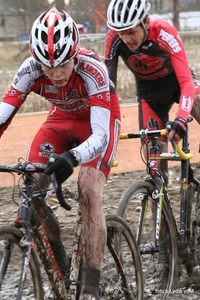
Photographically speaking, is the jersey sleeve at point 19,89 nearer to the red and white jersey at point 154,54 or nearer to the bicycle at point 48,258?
the bicycle at point 48,258

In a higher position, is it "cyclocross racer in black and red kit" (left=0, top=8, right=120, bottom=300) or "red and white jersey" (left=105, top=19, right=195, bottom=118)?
"red and white jersey" (left=105, top=19, right=195, bottom=118)

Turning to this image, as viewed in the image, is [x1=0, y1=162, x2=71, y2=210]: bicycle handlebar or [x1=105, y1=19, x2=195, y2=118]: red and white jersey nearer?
[x1=0, y1=162, x2=71, y2=210]: bicycle handlebar

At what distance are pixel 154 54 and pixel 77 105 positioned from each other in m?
1.44

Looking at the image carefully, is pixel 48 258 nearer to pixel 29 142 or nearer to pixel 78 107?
pixel 78 107

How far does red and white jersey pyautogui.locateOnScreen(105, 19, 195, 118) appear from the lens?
18.2 ft

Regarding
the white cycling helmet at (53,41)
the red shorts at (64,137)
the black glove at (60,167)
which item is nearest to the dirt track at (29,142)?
the red shorts at (64,137)

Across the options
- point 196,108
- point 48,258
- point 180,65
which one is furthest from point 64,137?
point 196,108

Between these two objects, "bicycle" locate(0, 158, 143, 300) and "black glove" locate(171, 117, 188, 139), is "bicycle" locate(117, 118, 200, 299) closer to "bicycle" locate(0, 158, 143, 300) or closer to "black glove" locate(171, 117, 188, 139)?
"black glove" locate(171, 117, 188, 139)

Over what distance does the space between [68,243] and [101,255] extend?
2177 millimetres

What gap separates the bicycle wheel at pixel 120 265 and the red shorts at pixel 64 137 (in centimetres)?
42

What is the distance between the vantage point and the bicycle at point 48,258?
12.9 feet

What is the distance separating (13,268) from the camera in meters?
4.07

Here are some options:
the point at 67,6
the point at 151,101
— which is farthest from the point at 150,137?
the point at 67,6

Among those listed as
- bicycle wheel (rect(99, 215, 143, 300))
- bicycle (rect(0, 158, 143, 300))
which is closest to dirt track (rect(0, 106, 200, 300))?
bicycle wheel (rect(99, 215, 143, 300))
